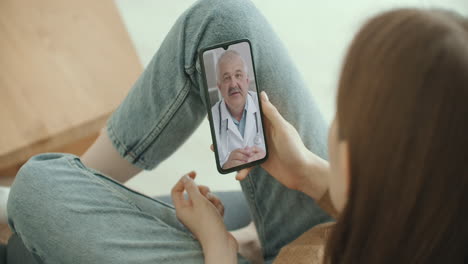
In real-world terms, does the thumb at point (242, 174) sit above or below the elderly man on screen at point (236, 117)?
below

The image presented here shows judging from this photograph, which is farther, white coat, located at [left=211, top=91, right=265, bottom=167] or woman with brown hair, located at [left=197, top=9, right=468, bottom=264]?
white coat, located at [left=211, top=91, right=265, bottom=167]

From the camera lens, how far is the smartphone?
2.02ft

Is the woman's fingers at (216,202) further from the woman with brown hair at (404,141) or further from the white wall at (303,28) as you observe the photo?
the white wall at (303,28)

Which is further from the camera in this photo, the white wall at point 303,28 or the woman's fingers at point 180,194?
the white wall at point 303,28

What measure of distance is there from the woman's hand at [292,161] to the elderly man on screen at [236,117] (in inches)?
0.8

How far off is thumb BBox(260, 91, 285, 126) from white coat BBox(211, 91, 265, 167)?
0.5 inches

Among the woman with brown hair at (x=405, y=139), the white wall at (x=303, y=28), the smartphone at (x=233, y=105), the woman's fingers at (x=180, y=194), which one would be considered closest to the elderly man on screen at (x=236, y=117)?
the smartphone at (x=233, y=105)

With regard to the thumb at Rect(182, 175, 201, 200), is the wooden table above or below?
above

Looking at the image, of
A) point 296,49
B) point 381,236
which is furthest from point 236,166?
point 296,49

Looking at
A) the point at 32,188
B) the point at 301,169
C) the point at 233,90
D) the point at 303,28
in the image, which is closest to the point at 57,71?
the point at 32,188

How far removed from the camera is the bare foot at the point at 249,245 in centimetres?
74

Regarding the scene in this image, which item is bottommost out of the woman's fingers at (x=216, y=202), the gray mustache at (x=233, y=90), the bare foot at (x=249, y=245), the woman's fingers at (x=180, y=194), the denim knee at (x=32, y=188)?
the bare foot at (x=249, y=245)

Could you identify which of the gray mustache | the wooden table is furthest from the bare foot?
the wooden table

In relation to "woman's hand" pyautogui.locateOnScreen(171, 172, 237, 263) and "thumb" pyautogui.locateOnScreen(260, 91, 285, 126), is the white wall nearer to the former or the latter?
"woman's hand" pyautogui.locateOnScreen(171, 172, 237, 263)
